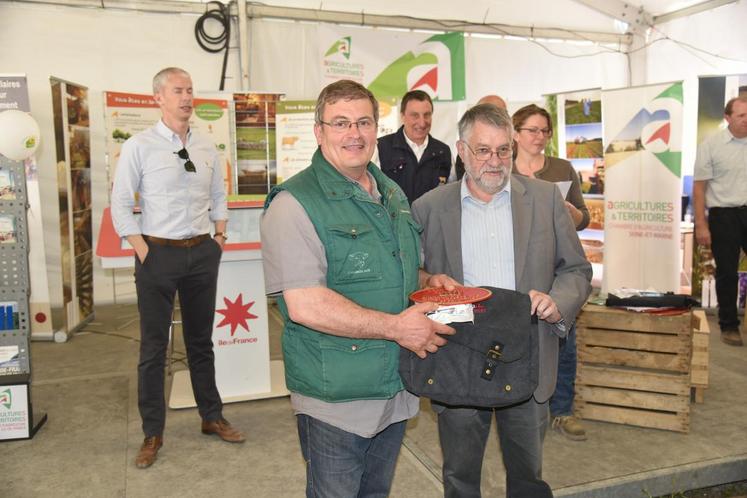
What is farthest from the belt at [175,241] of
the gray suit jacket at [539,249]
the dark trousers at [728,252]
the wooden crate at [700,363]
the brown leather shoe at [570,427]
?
the dark trousers at [728,252]

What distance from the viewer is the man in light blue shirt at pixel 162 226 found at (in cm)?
308

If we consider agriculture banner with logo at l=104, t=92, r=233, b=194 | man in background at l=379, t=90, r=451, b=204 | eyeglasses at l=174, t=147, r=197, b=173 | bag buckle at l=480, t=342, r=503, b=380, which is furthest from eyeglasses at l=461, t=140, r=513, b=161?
agriculture banner with logo at l=104, t=92, r=233, b=194

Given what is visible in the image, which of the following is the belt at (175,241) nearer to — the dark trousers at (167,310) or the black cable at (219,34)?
the dark trousers at (167,310)

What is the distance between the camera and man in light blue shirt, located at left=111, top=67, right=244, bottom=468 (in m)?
3.08

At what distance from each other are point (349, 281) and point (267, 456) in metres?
1.98

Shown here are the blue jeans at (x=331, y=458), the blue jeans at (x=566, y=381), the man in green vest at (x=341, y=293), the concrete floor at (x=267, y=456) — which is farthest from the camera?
the blue jeans at (x=566, y=381)

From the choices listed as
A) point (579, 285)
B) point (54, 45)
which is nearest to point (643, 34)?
point (54, 45)

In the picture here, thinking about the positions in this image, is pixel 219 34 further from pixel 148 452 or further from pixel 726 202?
pixel 726 202

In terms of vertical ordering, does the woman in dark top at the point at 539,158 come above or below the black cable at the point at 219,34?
below

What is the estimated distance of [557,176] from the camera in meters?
3.34

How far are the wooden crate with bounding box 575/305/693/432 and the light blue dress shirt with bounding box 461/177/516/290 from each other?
1813mm

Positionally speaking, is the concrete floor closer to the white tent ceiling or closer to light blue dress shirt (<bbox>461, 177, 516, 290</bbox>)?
light blue dress shirt (<bbox>461, 177, 516, 290</bbox>)

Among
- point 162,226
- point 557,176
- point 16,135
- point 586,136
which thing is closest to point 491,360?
point 557,176

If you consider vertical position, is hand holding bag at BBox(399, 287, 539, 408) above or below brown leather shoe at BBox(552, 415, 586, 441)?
above
